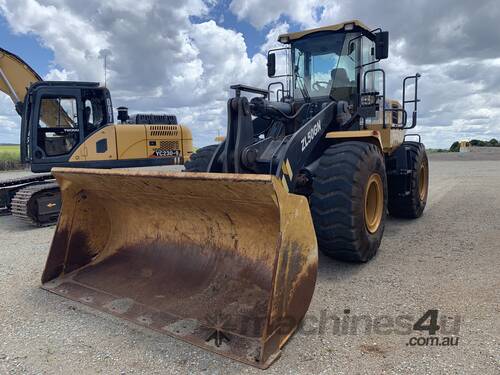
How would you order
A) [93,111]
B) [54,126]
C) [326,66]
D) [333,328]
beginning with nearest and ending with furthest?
[333,328], [326,66], [54,126], [93,111]

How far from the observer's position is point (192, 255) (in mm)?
3902

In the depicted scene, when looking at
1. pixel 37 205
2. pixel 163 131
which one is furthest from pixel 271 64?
pixel 37 205

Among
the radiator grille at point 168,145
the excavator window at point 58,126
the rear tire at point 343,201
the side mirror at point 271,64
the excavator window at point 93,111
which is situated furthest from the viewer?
the radiator grille at point 168,145

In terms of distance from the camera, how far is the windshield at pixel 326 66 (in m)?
5.93

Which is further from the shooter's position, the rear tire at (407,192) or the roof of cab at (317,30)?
the rear tire at (407,192)

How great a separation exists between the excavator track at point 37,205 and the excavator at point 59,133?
0.02 m

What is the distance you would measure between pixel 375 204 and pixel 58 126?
6.36 metres

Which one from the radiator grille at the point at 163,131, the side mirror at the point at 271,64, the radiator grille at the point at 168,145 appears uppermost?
the side mirror at the point at 271,64

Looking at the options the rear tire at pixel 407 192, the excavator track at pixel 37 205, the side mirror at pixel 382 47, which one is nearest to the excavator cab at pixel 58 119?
the excavator track at pixel 37 205

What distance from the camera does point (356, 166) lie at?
14.2 feet

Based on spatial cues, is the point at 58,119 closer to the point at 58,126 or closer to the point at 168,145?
the point at 58,126

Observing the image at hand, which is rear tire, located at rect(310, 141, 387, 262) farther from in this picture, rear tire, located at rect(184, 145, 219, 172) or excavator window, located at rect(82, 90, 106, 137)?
excavator window, located at rect(82, 90, 106, 137)

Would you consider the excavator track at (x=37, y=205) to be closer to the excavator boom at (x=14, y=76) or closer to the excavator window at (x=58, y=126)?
the excavator window at (x=58, y=126)

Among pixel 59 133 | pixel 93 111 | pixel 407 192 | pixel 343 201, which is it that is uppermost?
pixel 93 111
